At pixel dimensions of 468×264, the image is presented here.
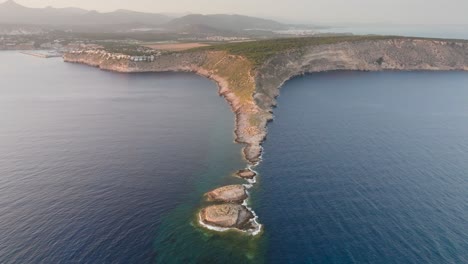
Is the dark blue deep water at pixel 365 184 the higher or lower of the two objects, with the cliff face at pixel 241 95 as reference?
lower

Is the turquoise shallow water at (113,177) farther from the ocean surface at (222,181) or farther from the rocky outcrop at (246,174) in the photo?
the rocky outcrop at (246,174)

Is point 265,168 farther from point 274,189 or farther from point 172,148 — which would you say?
point 172,148

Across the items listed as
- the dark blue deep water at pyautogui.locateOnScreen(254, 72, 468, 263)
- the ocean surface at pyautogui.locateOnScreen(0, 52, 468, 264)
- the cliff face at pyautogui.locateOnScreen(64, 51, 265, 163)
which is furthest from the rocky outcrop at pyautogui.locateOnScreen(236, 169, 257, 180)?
the cliff face at pyautogui.locateOnScreen(64, 51, 265, 163)

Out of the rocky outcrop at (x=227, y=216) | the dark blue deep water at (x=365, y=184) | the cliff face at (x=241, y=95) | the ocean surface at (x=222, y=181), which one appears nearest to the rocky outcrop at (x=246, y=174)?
the ocean surface at (x=222, y=181)

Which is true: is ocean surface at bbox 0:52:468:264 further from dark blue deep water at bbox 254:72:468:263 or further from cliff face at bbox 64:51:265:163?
cliff face at bbox 64:51:265:163

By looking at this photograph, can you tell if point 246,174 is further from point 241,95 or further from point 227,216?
point 241,95

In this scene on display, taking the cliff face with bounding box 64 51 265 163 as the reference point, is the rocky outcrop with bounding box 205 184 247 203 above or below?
below
